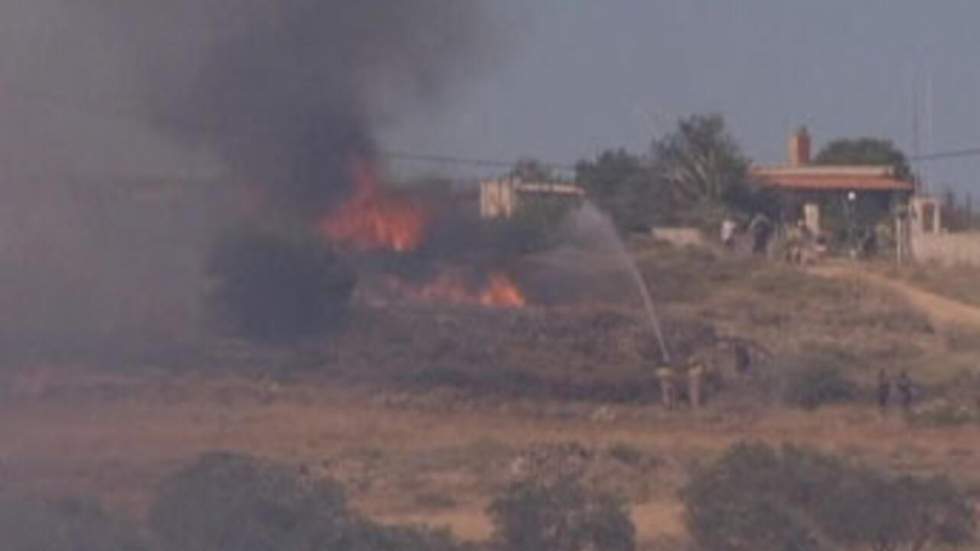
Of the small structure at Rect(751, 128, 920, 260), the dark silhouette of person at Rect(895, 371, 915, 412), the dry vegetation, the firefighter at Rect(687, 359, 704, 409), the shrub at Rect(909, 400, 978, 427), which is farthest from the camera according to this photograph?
the small structure at Rect(751, 128, 920, 260)

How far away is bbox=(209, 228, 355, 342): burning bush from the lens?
2184 inches

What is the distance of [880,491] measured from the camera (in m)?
33.8

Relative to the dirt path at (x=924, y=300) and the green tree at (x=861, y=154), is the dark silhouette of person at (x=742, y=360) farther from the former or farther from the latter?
the green tree at (x=861, y=154)

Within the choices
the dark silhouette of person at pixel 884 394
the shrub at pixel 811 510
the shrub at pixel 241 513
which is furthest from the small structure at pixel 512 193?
the shrub at pixel 241 513

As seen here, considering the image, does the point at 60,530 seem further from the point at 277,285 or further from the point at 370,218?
the point at 370,218

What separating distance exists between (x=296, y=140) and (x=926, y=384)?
47.2 feet

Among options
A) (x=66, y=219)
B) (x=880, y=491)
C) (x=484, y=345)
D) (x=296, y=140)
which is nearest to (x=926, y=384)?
(x=484, y=345)

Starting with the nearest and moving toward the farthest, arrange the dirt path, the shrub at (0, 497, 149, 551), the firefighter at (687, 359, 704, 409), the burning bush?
the shrub at (0, 497, 149, 551), the burning bush, the firefighter at (687, 359, 704, 409), the dirt path

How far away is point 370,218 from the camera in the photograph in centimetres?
6053

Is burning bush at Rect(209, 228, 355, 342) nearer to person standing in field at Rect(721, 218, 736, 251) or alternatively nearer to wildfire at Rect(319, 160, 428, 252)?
wildfire at Rect(319, 160, 428, 252)

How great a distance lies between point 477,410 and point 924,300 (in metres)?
27.7

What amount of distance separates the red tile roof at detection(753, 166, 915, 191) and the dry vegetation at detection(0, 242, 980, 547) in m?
37.0

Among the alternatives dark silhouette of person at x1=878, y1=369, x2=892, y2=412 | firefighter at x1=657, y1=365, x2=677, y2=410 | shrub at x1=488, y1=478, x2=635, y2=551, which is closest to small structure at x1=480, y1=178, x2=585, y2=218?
firefighter at x1=657, y1=365, x2=677, y2=410

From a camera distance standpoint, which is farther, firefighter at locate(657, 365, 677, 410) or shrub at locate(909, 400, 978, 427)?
firefighter at locate(657, 365, 677, 410)
